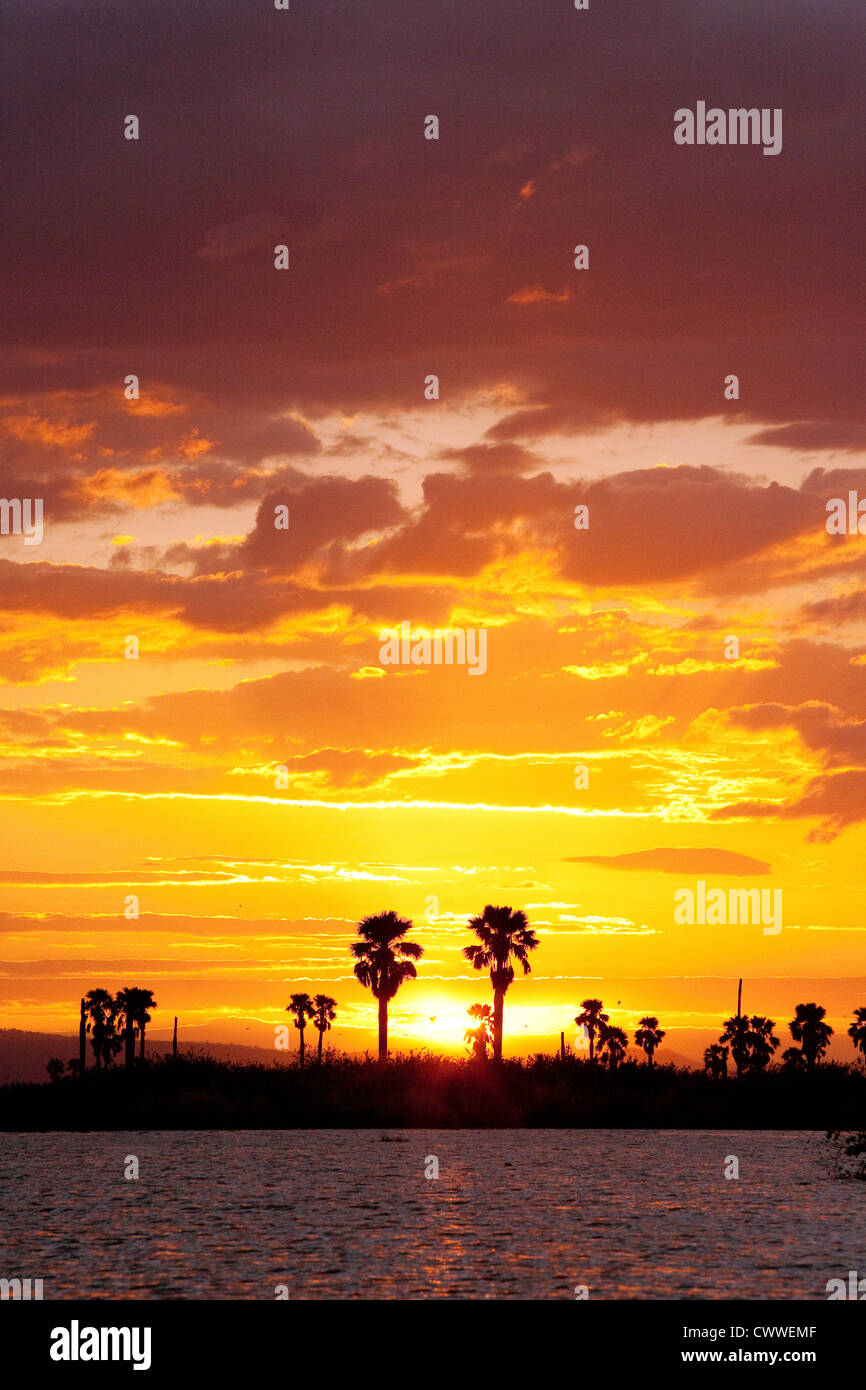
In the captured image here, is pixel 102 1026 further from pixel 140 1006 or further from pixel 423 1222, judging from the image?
pixel 423 1222

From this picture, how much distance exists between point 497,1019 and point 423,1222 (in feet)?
228

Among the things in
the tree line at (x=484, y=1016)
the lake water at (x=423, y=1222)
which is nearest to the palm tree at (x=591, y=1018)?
the tree line at (x=484, y=1016)

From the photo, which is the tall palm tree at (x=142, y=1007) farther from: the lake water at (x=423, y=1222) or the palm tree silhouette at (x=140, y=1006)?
Result: the lake water at (x=423, y=1222)

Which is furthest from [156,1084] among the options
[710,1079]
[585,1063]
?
[710,1079]

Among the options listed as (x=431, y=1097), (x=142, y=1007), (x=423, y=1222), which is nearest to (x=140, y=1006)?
(x=142, y=1007)

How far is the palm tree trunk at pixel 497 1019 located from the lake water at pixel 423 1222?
3134 centimetres

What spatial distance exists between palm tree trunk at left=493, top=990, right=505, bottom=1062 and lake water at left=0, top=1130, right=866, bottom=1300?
103ft

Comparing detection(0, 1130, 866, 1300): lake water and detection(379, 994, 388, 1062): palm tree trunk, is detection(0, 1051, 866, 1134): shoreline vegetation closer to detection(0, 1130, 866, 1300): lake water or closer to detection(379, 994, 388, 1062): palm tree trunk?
detection(379, 994, 388, 1062): palm tree trunk

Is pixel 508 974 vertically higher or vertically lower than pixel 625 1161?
higher

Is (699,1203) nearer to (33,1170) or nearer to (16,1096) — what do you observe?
(33,1170)

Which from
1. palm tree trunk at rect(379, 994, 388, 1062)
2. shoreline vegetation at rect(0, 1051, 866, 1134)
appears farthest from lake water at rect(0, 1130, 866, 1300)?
palm tree trunk at rect(379, 994, 388, 1062)

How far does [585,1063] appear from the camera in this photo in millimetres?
102875

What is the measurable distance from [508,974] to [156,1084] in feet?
102
